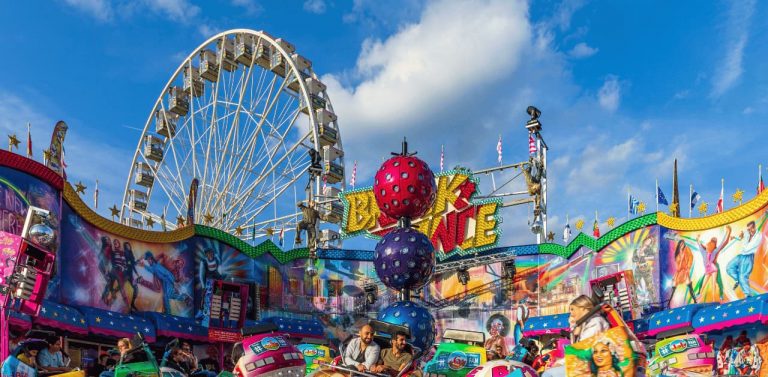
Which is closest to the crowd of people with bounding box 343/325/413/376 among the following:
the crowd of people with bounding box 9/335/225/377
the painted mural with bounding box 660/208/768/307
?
the crowd of people with bounding box 9/335/225/377

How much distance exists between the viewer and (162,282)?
76.8 feet

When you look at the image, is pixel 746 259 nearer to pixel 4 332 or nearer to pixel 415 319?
pixel 415 319

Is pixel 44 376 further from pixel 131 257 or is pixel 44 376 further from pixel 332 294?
pixel 332 294

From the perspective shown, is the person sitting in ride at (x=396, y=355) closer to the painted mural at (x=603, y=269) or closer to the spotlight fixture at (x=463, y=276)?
the painted mural at (x=603, y=269)

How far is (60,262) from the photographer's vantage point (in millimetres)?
19891

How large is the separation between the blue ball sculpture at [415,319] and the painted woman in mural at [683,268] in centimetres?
1147

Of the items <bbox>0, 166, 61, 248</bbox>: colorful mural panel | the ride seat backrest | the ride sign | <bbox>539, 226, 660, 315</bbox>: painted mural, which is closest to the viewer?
the ride seat backrest

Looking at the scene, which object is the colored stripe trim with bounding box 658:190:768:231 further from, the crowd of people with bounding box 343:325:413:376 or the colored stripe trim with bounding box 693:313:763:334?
the crowd of people with bounding box 343:325:413:376

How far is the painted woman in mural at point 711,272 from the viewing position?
20906mm

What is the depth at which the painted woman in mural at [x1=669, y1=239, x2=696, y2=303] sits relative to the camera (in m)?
Answer: 22.0

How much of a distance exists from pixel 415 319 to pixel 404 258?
52.5 inches

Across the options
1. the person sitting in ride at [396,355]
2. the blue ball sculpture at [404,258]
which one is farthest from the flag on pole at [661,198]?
the person sitting in ride at [396,355]

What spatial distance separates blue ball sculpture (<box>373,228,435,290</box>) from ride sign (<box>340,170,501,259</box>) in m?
12.5

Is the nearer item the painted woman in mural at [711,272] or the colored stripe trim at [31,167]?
the colored stripe trim at [31,167]
